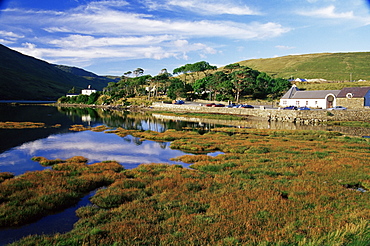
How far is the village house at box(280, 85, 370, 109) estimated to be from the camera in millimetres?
78625

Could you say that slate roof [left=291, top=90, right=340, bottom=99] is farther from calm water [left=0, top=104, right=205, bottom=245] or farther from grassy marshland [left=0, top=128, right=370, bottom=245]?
calm water [left=0, top=104, right=205, bottom=245]

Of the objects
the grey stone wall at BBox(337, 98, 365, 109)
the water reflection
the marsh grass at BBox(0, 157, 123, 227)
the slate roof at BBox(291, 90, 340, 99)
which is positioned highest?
the slate roof at BBox(291, 90, 340, 99)

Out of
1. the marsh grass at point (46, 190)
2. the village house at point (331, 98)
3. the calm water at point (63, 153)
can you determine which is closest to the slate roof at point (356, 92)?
the village house at point (331, 98)

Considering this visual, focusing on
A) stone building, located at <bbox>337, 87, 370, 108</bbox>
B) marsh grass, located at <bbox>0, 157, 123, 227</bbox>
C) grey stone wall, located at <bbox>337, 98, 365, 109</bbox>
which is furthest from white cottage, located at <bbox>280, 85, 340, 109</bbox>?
marsh grass, located at <bbox>0, 157, 123, 227</bbox>

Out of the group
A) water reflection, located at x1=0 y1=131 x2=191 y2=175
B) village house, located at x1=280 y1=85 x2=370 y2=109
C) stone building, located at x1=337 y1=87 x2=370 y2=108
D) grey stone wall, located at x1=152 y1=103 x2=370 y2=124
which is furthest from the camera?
village house, located at x1=280 y1=85 x2=370 y2=109

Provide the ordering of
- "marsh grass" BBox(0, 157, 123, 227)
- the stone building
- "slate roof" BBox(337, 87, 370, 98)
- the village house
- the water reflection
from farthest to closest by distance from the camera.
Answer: the village house, "slate roof" BBox(337, 87, 370, 98), the stone building, the water reflection, "marsh grass" BBox(0, 157, 123, 227)

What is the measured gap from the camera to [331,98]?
8562 centimetres

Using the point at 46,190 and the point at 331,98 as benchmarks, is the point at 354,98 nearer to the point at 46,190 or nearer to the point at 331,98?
the point at 331,98

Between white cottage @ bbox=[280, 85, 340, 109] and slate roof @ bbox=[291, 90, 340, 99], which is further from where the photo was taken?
slate roof @ bbox=[291, 90, 340, 99]

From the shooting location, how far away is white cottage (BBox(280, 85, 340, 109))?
8488 centimetres

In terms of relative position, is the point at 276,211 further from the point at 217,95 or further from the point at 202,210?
the point at 217,95

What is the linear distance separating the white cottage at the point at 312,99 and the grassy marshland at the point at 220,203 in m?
67.0

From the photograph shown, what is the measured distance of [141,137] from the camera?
147 feet

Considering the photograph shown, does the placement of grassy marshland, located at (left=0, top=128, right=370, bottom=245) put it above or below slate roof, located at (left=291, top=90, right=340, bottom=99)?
below
